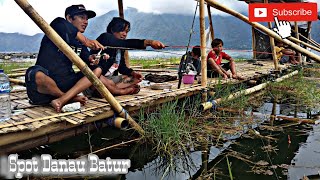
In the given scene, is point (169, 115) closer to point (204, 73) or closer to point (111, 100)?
point (111, 100)

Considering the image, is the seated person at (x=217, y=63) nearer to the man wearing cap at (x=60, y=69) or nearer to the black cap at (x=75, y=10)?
the man wearing cap at (x=60, y=69)

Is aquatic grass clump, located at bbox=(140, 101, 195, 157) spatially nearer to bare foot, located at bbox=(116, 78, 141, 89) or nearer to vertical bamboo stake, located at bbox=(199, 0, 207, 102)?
bare foot, located at bbox=(116, 78, 141, 89)

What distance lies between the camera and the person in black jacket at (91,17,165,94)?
4384 millimetres

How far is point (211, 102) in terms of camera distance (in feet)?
16.7

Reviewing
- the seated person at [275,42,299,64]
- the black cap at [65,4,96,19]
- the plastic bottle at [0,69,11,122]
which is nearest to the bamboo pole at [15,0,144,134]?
the plastic bottle at [0,69,11,122]

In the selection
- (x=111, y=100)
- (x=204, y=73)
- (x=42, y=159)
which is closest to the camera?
(x=42, y=159)

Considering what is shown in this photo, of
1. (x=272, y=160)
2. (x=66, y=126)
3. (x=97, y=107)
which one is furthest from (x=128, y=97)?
(x=272, y=160)

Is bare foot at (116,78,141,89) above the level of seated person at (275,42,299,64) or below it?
below

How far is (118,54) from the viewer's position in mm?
4988

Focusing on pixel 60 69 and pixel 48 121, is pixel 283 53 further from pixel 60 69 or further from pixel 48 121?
pixel 48 121

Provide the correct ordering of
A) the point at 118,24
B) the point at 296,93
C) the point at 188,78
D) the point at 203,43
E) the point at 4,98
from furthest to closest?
the point at 296,93, the point at 188,78, the point at 203,43, the point at 118,24, the point at 4,98

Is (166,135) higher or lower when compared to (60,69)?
lower

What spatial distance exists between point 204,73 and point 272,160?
2.66 metres

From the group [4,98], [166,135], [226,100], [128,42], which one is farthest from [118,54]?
[226,100]
